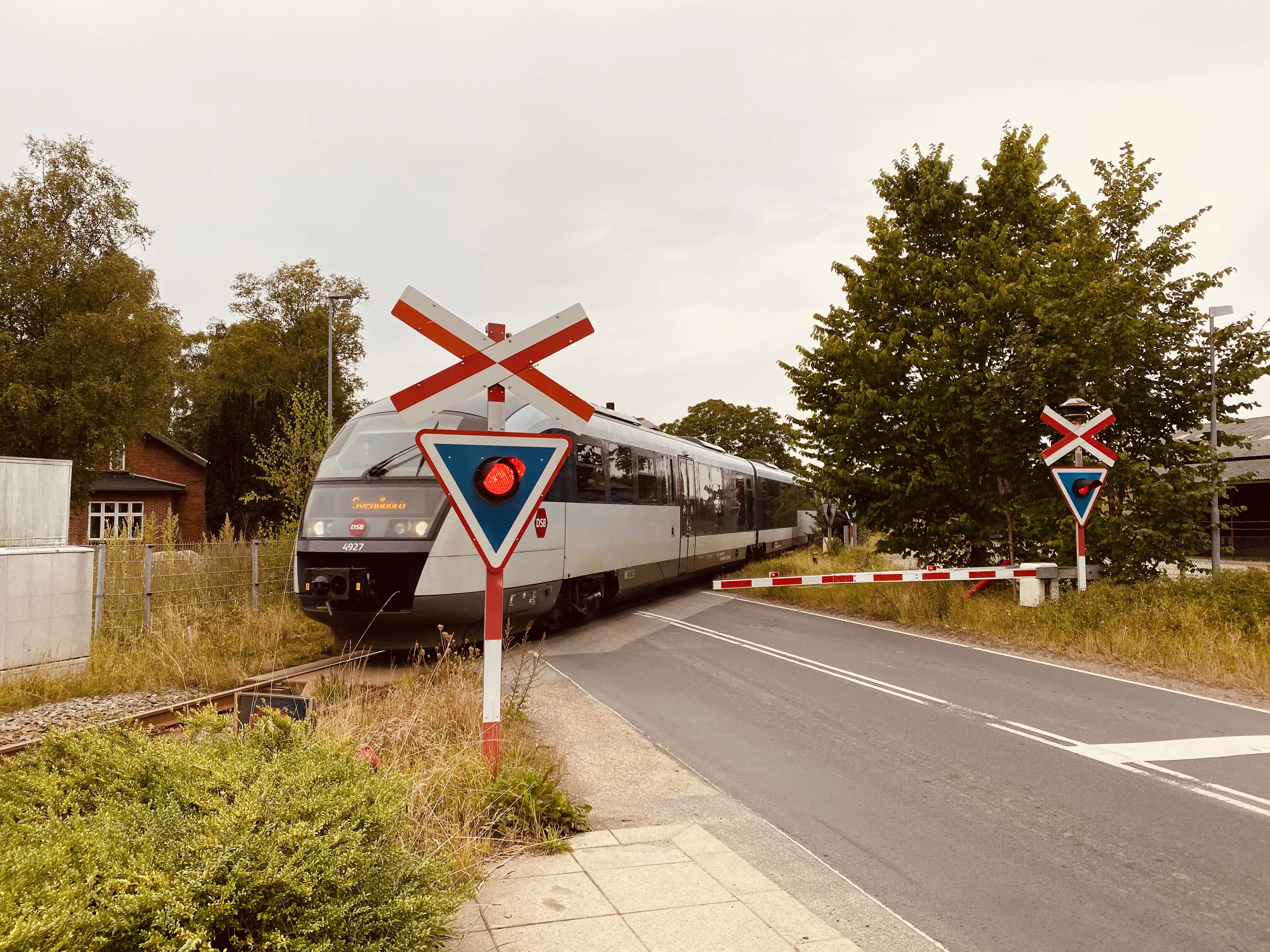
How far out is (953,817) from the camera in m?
5.27

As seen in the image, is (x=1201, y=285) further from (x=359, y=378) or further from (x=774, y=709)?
(x=359, y=378)

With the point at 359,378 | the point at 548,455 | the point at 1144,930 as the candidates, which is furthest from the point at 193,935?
the point at 359,378

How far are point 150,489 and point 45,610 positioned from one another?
34093mm

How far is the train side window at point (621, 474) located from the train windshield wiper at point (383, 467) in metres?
4.18

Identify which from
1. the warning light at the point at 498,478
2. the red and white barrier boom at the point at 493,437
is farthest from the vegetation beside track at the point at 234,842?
the warning light at the point at 498,478

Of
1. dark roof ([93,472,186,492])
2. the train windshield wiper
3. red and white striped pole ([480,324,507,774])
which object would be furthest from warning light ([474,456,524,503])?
dark roof ([93,472,186,492])

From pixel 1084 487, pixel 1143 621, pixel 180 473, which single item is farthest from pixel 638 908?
pixel 180 473

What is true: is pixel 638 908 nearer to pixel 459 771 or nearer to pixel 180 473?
pixel 459 771

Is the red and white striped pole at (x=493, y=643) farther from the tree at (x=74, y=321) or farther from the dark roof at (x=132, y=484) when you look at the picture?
the dark roof at (x=132, y=484)

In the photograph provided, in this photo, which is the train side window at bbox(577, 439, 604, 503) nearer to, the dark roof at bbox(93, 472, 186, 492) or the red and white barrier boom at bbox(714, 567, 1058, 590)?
the red and white barrier boom at bbox(714, 567, 1058, 590)

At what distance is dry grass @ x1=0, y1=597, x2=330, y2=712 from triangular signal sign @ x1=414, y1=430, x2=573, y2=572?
593cm

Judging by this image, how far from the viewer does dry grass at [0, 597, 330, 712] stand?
8.91 m

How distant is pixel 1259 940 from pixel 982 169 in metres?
14.7

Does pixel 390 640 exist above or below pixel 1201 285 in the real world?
below
